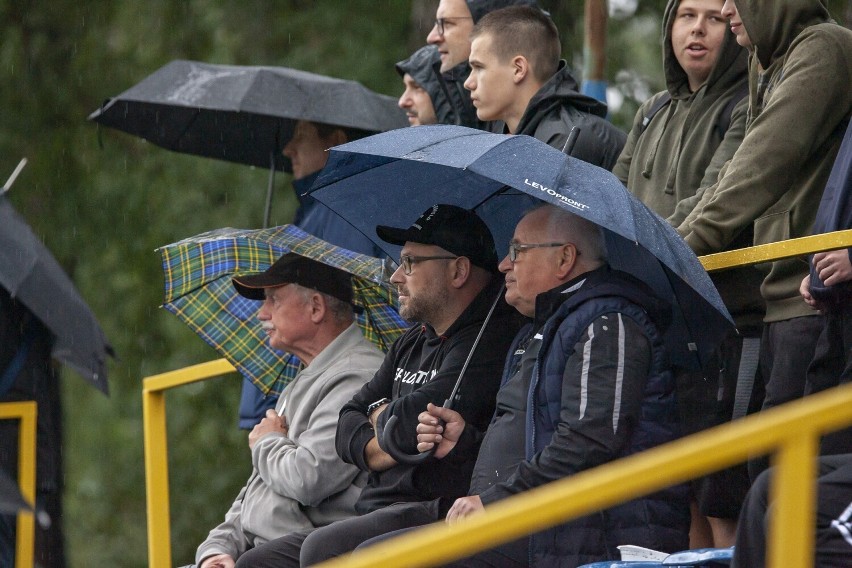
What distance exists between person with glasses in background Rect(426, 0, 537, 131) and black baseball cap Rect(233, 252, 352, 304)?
1153mm

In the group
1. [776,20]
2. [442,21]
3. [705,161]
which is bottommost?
[705,161]

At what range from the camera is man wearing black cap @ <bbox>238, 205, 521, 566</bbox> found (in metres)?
4.81

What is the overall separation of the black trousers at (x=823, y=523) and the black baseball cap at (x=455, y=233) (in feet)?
6.39

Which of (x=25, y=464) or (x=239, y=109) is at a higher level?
(x=239, y=109)

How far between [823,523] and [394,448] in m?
1.85

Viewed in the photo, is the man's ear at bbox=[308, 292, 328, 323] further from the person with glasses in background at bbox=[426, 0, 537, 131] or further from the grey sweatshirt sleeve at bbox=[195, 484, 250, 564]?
the person with glasses in background at bbox=[426, 0, 537, 131]

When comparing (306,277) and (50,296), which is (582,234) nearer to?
(306,277)

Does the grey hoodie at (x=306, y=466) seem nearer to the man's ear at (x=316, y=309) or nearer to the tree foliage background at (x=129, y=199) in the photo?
the man's ear at (x=316, y=309)

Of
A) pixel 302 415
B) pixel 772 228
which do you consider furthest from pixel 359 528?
pixel 772 228

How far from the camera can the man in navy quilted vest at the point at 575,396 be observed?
13.2 ft

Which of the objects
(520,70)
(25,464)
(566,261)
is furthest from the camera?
(25,464)

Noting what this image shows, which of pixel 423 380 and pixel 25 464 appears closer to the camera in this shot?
pixel 423 380

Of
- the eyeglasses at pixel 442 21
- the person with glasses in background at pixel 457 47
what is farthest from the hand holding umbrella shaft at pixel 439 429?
the eyeglasses at pixel 442 21

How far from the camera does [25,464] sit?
662cm
